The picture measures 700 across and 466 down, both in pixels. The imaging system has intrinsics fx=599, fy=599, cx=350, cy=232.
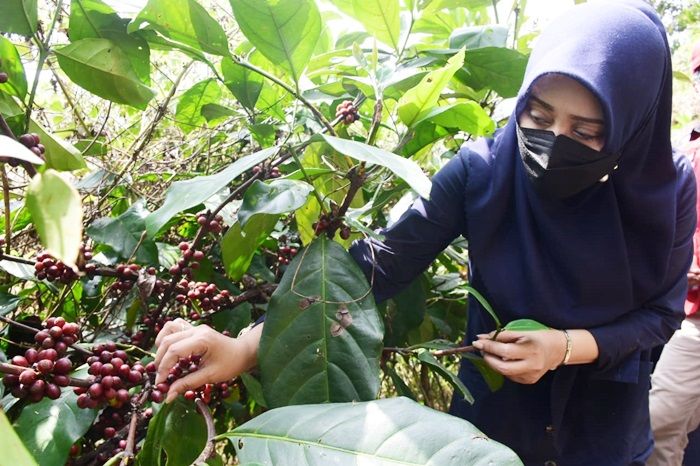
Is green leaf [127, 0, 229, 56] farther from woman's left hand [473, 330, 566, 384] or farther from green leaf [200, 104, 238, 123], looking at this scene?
woman's left hand [473, 330, 566, 384]

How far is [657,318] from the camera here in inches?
41.0

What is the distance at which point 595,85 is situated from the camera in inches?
33.1

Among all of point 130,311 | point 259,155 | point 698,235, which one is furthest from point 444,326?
point 698,235

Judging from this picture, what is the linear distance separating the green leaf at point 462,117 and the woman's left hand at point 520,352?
0.32 metres

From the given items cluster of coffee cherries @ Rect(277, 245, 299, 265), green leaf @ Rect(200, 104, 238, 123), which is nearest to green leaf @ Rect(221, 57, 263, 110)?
green leaf @ Rect(200, 104, 238, 123)

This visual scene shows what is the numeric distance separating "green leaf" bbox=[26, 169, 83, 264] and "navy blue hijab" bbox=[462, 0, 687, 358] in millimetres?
781

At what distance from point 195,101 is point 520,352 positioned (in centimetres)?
72

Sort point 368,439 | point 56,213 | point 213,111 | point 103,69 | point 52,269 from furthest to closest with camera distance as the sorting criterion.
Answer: point 213,111
point 103,69
point 52,269
point 368,439
point 56,213

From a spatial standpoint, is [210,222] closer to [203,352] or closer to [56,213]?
[203,352]

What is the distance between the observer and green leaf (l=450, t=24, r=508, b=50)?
108 centimetres

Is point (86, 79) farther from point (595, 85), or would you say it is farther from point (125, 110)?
point (595, 85)

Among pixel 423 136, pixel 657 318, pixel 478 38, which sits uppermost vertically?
pixel 478 38

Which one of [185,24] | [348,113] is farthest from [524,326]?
[185,24]

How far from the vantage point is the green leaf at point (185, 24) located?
0.78 meters
